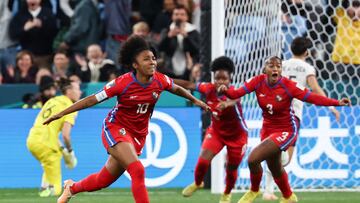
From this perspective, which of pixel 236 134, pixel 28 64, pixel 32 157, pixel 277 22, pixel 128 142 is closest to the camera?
pixel 128 142

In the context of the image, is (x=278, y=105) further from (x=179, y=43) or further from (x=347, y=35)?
(x=179, y=43)

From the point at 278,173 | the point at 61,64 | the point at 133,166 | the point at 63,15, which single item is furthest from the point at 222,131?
the point at 63,15

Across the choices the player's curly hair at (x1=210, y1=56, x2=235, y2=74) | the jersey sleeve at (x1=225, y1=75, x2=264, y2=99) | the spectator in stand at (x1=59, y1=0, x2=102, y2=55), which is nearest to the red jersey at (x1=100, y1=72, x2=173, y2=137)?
the jersey sleeve at (x1=225, y1=75, x2=264, y2=99)

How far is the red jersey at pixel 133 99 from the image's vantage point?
34.1ft

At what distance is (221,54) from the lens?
14797 millimetres

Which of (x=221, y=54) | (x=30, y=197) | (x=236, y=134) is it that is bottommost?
(x=30, y=197)

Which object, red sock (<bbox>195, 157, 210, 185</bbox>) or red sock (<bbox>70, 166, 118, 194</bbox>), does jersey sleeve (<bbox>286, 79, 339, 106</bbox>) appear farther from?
red sock (<bbox>70, 166, 118, 194</bbox>)

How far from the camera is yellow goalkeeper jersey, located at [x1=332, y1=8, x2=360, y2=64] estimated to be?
1591 centimetres

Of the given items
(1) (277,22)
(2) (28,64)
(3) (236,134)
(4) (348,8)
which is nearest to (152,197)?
(3) (236,134)

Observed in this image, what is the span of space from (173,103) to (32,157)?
241cm

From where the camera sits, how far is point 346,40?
16.0 meters

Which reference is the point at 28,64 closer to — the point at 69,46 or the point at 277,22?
the point at 69,46

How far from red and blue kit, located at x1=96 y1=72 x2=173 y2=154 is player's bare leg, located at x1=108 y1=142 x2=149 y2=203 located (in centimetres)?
9

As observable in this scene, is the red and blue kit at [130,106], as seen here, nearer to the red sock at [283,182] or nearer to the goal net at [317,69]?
the red sock at [283,182]
